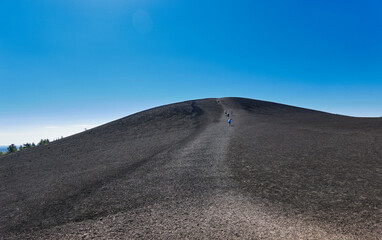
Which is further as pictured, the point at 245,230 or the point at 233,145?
the point at 233,145

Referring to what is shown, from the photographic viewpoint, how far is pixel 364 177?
934 cm

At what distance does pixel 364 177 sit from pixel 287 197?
17.0ft

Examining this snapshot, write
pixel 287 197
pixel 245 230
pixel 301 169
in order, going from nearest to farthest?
pixel 245 230, pixel 287 197, pixel 301 169

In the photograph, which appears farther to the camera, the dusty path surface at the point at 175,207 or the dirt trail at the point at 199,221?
the dusty path surface at the point at 175,207

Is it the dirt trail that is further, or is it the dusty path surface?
the dusty path surface

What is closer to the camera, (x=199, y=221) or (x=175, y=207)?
(x=199, y=221)

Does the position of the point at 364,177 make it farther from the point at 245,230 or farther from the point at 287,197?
the point at 245,230

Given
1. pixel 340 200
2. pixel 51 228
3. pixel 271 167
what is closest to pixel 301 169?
pixel 271 167

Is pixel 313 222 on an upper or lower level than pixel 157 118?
lower

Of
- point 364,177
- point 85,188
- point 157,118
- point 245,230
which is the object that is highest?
point 157,118

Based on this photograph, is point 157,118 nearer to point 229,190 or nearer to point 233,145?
point 233,145

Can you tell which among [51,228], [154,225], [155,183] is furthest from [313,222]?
[51,228]

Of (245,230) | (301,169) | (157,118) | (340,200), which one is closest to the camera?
(245,230)

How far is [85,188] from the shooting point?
10359mm
